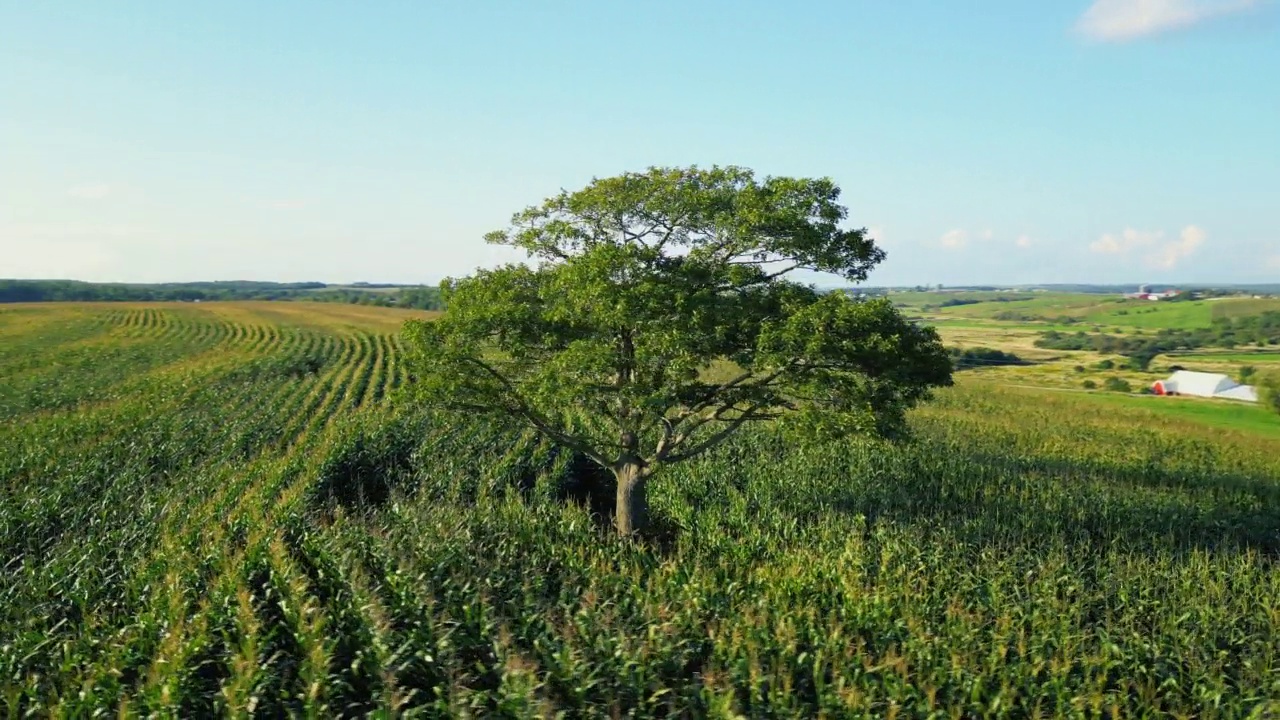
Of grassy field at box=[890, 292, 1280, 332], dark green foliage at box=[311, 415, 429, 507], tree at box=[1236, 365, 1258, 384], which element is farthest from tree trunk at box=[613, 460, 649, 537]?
grassy field at box=[890, 292, 1280, 332]

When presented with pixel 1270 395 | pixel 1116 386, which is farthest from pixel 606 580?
pixel 1116 386

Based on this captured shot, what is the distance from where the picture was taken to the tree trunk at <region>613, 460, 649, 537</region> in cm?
1552

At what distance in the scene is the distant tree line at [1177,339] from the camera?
309 feet

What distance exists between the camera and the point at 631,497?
15609 mm

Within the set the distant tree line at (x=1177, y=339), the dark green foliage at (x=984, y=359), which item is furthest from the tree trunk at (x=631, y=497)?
the distant tree line at (x=1177, y=339)

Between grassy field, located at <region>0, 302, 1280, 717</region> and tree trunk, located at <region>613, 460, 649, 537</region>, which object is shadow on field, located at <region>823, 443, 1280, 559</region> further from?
tree trunk, located at <region>613, 460, 649, 537</region>

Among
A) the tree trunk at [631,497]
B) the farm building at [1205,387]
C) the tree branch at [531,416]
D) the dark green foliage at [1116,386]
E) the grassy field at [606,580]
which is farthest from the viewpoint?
the dark green foliage at [1116,386]

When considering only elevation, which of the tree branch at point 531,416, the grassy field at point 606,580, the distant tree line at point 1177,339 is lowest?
the distant tree line at point 1177,339

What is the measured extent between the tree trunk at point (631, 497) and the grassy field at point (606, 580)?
672 mm

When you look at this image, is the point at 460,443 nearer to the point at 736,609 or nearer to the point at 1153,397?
the point at 736,609

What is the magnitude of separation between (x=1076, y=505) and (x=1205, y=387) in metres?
49.5

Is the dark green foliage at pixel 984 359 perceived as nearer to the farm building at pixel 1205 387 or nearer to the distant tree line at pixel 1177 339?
the distant tree line at pixel 1177 339

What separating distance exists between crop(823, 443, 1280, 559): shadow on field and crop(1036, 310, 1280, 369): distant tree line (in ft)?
245

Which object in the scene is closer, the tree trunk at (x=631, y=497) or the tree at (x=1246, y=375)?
the tree trunk at (x=631, y=497)
